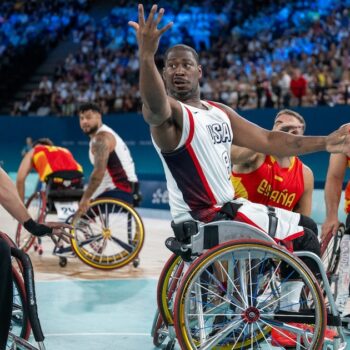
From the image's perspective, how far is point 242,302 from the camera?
3596mm

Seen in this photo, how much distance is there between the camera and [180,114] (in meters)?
3.63

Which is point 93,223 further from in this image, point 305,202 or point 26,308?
point 26,308

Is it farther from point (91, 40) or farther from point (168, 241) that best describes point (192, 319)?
point (91, 40)

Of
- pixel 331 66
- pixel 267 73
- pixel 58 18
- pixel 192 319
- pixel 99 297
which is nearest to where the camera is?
pixel 192 319

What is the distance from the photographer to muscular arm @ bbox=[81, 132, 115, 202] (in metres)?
7.21

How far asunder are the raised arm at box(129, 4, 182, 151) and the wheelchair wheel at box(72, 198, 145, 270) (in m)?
3.71

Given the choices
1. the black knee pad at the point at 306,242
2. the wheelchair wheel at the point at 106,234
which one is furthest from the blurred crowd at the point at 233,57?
the black knee pad at the point at 306,242

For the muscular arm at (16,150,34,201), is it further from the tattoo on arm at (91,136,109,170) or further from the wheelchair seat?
the tattoo on arm at (91,136,109,170)

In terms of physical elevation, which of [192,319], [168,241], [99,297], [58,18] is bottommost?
[99,297]

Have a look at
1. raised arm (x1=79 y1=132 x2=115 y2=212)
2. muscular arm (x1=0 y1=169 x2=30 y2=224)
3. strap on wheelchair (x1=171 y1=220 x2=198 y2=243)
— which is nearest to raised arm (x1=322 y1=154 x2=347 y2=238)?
strap on wheelchair (x1=171 y1=220 x2=198 y2=243)

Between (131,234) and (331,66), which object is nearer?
(131,234)

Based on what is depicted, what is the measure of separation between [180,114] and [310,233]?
2.88 ft

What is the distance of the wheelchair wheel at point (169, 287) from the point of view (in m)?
4.34

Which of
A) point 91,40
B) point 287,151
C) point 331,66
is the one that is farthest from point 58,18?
point 287,151
